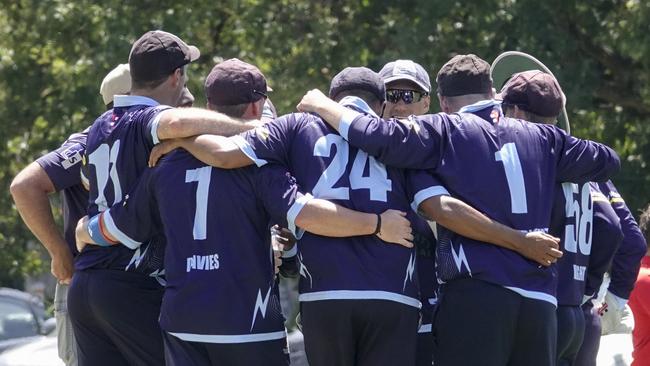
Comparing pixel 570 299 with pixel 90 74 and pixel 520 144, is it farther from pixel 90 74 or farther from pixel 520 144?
pixel 90 74

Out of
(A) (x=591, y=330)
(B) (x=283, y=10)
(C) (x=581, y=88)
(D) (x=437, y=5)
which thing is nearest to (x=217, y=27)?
(B) (x=283, y=10)

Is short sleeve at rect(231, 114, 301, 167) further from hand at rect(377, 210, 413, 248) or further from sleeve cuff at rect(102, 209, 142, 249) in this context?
sleeve cuff at rect(102, 209, 142, 249)

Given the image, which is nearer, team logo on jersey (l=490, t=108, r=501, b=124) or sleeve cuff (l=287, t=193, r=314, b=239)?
sleeve cuff (l=287, t=193, r=314, b=239)

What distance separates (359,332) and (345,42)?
9731 millimetres

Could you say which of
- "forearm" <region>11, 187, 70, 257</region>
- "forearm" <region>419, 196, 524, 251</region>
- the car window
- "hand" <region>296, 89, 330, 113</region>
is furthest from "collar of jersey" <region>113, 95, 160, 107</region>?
the car window

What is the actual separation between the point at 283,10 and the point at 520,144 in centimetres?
1032

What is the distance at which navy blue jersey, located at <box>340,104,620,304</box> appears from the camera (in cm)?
505

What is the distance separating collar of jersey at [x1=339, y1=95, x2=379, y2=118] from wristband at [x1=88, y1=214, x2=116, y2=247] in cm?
124

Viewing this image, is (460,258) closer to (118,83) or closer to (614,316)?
(614,316)

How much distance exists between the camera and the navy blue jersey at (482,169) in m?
5.05

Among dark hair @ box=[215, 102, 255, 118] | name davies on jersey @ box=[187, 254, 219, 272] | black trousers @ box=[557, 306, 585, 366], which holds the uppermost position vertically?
dark hair @ box=[215, 102, 255, 118]

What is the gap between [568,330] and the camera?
557 centimetres

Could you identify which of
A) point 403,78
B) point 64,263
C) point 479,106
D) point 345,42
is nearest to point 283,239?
point 479,106

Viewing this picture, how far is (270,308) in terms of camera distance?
5.19m
